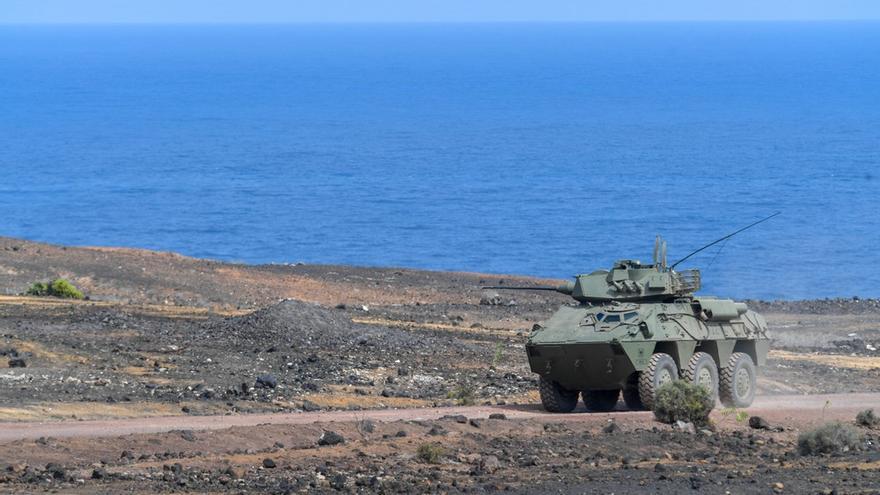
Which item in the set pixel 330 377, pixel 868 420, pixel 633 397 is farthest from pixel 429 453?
pixel 330 377

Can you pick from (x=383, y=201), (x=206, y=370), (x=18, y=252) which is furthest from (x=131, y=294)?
(x=383, y=201)

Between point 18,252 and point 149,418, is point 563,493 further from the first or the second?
point 18,252

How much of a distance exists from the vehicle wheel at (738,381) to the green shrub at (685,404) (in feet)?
9.34

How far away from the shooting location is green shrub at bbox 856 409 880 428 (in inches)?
866

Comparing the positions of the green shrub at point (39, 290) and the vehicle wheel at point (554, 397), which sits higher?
the vehicle wheel at point (554, 397)

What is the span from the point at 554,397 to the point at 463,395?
260 cm

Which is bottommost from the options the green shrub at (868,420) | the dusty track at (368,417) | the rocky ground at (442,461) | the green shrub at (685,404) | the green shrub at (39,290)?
the green shrub at (39,290)

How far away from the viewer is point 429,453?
59.4 feet

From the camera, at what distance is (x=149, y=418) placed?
21.7 meters

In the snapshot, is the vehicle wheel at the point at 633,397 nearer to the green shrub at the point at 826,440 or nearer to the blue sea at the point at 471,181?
the green shrub at the point at 826,440

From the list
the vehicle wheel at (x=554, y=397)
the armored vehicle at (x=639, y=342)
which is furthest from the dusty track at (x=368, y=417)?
the armored vehicle at (x=639, y=342)

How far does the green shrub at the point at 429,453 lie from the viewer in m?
18.1

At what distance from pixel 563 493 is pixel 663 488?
1162 mm

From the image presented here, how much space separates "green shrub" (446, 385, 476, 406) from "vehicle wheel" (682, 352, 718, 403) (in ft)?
11.6
